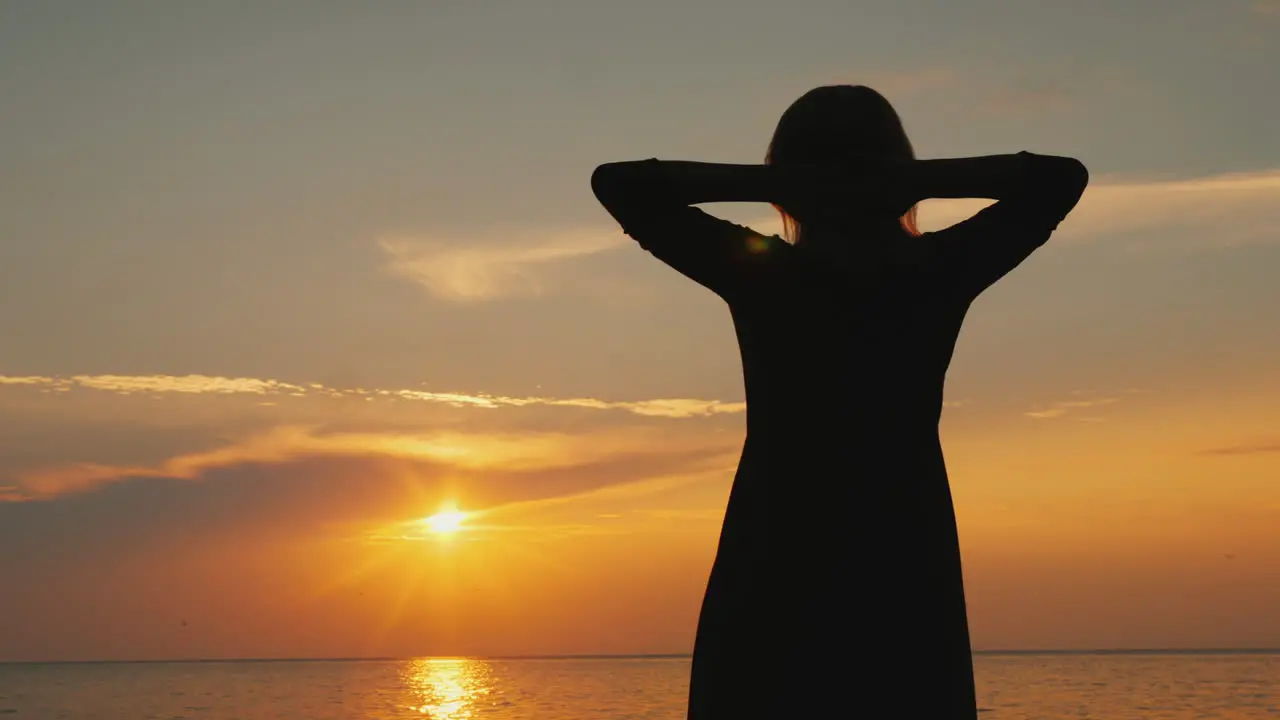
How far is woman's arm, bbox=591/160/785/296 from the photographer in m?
2.83

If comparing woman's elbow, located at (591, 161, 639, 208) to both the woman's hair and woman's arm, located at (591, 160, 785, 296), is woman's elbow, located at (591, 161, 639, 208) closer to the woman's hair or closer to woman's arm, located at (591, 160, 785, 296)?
woman's arm, located at (591, 160, 785, 296)

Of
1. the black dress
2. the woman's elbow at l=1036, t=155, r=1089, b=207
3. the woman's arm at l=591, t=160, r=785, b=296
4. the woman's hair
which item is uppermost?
the woman's hair

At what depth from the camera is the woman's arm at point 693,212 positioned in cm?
283

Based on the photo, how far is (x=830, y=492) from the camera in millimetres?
2787

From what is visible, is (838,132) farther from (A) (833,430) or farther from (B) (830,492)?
(B) (830,492)

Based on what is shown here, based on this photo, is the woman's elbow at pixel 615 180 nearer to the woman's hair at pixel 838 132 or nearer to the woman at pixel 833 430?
the woman at pixel 833 430

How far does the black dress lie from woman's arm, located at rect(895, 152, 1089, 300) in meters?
0.07

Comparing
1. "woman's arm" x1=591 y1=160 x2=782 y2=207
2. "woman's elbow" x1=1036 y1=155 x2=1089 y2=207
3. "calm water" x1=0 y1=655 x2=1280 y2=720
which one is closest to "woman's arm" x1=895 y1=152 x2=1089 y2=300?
"woman's elbow" x1=1036 y1=155 x2=1089 y2=207

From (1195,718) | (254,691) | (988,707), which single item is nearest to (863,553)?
(1195,718)

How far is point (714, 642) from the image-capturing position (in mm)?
2832

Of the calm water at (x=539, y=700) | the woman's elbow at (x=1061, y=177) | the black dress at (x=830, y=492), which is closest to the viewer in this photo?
the black dress at (x=830, y=492)

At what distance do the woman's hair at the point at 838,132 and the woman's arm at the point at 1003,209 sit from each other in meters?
0.13

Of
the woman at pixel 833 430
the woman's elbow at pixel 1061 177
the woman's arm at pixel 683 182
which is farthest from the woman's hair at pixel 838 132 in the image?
the woman's elbow at pixel 1061 177

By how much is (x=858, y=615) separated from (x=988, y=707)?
77723 mm
